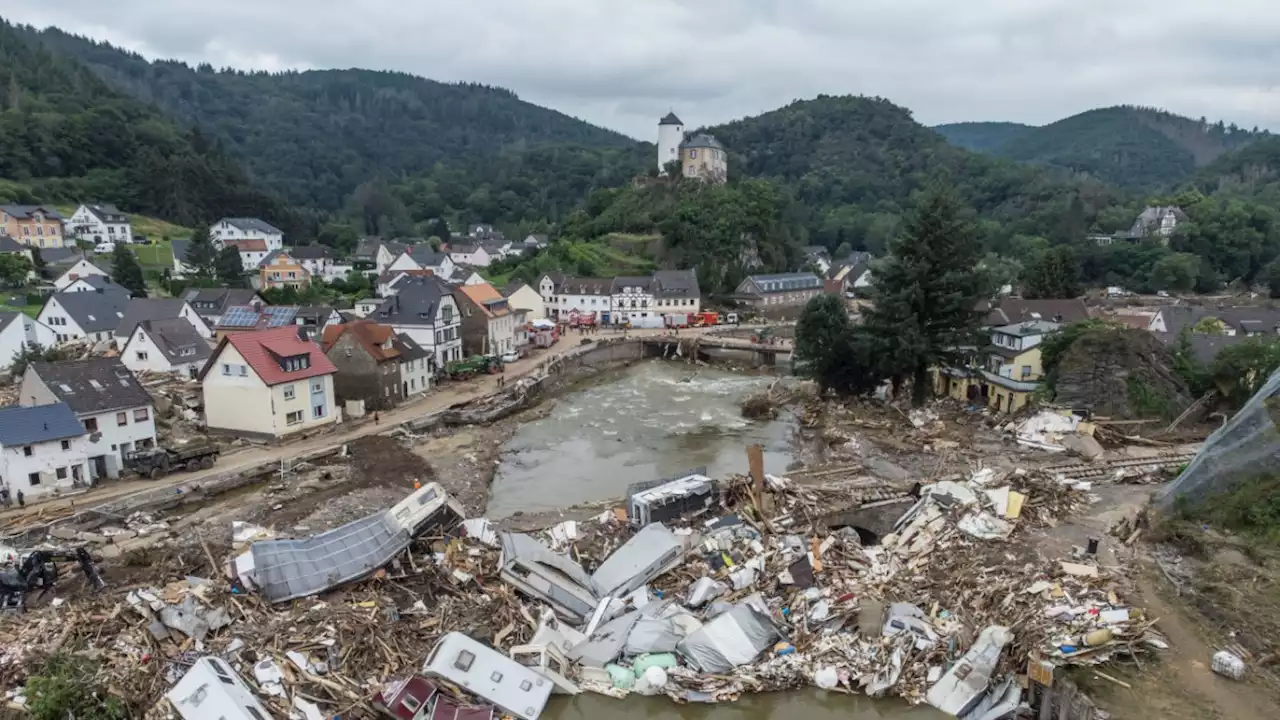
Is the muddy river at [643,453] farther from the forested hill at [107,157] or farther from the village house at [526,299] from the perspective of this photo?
the forested hill at [107,157]

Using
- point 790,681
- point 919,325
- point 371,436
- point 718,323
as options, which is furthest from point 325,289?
point 790,681

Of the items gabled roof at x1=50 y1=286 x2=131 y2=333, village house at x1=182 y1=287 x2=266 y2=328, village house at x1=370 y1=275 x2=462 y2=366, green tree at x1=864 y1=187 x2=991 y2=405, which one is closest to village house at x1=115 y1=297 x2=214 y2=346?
gabled roof at x1=50 y1=286 x2=131 y2=333

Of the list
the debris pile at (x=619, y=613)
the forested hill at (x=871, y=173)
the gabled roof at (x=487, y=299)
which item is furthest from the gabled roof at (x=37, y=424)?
the forested hill at (x=871, y=173)

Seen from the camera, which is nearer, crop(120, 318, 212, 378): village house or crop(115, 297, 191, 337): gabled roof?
crop(120, 318, 212, 378): village house

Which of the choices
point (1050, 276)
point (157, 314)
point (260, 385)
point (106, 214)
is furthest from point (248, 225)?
point (1050, 276)

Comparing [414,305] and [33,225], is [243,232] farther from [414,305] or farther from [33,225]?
[414,305]

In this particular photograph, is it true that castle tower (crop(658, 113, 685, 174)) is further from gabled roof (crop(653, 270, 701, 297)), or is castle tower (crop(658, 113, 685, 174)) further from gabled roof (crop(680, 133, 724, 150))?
gabled roof (crop(653, 270, 701, 297))
